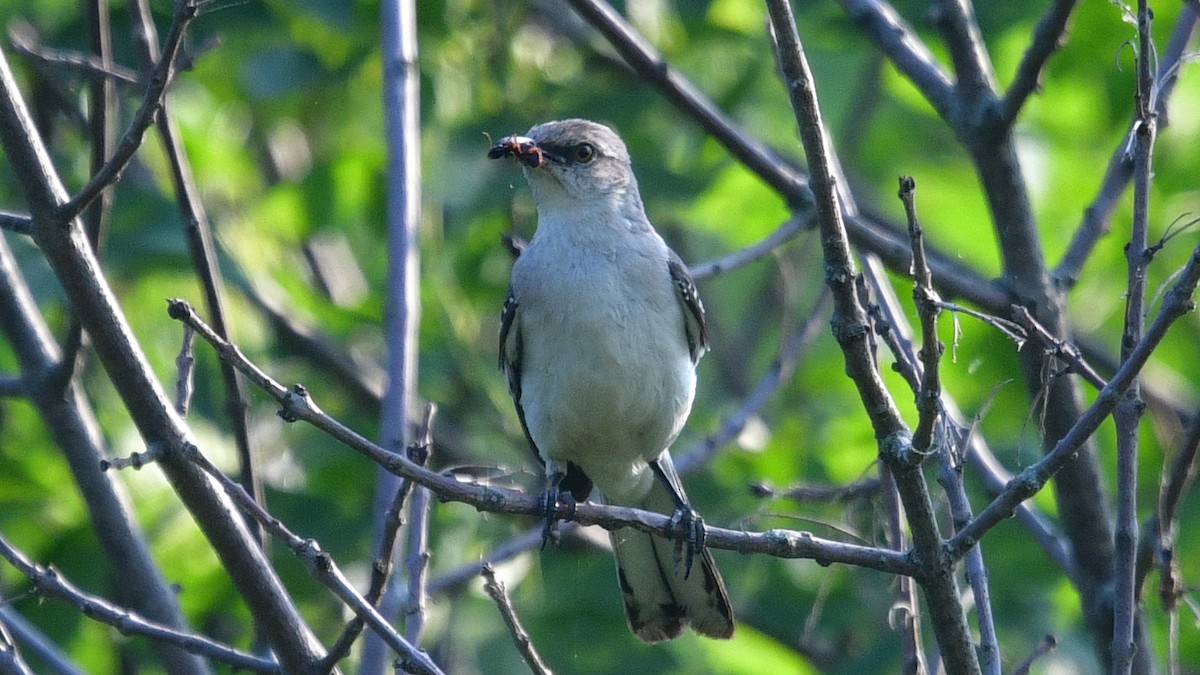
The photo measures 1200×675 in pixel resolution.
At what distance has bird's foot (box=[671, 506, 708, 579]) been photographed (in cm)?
379

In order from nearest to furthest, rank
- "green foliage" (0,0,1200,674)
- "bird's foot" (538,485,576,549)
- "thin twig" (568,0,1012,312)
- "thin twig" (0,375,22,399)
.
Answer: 1. "bird's foot" (538,485,576,549)
2. "thin twig" (0,375,22,399)
3. "thin twig" (568,0,1012,312)
4. "green foliage" (0,0,1200,674)

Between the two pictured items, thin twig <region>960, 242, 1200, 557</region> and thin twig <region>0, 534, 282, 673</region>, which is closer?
thin twig <region>960, 242, 1200, 557</region>

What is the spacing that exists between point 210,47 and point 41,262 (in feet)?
6.64

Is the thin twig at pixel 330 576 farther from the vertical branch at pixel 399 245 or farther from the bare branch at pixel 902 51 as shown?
the bare branch at pixel 902 51

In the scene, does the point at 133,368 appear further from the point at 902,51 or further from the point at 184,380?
the point at 902,51

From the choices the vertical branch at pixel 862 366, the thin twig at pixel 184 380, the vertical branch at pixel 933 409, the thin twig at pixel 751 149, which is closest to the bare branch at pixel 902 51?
the thin twig at pixel 751 149

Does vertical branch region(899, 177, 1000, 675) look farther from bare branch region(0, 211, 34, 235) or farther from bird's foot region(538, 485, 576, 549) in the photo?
bare branch region(0, 211, 34, 235)

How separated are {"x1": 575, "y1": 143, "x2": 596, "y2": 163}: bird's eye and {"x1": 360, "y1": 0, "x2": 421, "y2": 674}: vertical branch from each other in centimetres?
93

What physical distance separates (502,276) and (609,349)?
7.92 ft

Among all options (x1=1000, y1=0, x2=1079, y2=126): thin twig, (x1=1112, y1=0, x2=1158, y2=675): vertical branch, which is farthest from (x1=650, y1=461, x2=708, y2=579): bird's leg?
(x1=1000, y1=0, x2=1079, y2=126): thin twig

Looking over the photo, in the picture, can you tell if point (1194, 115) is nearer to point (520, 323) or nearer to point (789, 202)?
point (789, 202)

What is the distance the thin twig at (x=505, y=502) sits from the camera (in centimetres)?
302

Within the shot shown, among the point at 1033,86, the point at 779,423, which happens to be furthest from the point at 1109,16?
the point at 779,423

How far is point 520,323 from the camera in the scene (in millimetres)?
5324
